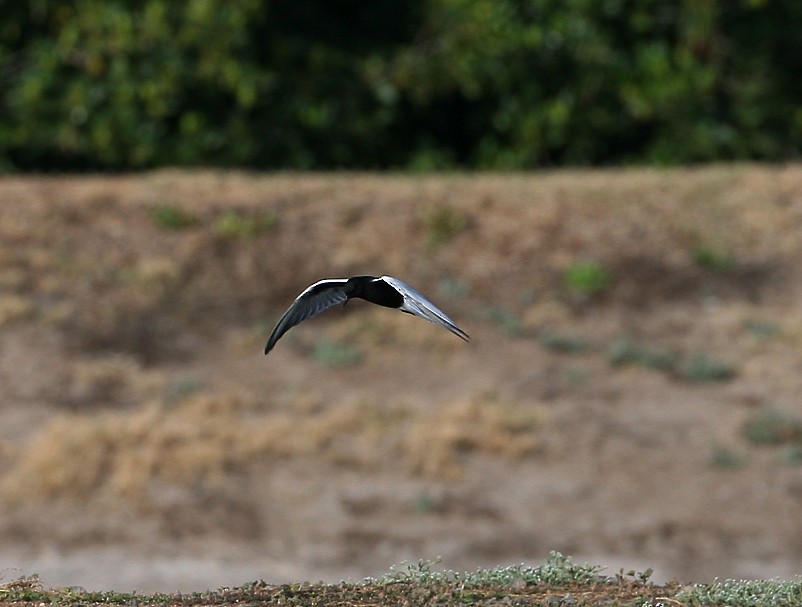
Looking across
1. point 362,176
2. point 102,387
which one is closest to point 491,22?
point 362,176

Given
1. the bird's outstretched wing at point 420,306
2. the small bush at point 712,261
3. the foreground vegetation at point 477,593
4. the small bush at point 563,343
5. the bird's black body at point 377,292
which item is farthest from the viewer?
the small bush at point 712,261

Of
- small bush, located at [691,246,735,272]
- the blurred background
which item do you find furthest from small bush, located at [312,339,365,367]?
small bush, located at [691,246,735,272]

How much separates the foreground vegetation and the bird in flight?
107 centimetres

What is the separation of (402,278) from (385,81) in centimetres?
549

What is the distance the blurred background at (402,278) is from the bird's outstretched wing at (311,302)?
3.77 m

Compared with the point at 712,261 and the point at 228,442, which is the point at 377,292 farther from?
the point at 712,261

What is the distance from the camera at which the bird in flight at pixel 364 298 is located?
6.95 meters

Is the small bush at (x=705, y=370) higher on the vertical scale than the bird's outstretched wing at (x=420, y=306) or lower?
higher

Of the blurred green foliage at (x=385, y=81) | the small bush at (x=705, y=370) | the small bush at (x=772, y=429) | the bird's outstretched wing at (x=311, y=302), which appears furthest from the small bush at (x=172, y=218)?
the bird's outstretched wing at (x=311, y=302)

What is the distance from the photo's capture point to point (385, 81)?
19.8m

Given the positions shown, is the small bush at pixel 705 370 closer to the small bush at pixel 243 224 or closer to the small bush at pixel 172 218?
the small bush at pixel 243 224

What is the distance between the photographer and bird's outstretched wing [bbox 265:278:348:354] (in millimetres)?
7387

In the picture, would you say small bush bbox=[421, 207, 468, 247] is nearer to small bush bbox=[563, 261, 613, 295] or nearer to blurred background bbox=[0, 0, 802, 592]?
blurred background bbox=[0, 0, 802, 592]

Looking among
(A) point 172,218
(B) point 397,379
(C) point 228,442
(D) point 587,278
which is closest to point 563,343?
(D) point 587,278
